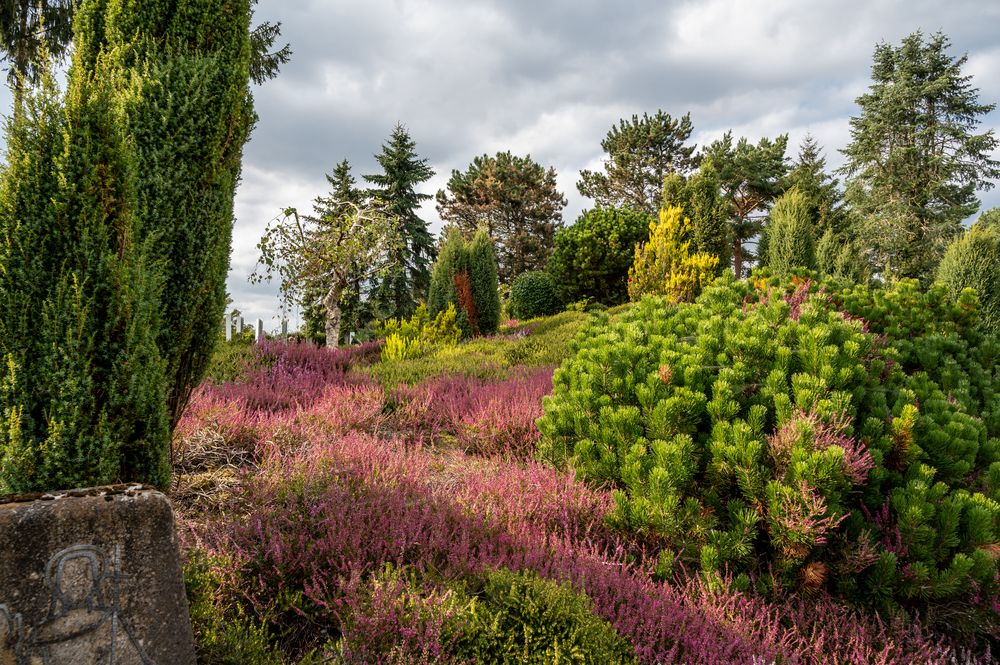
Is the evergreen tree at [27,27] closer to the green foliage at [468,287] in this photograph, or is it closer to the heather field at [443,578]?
the green foliage at [468,287]

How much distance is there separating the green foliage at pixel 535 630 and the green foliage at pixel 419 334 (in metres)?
8.21

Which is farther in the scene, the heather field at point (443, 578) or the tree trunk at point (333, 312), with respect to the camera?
the tree trunk at point (333, 312)

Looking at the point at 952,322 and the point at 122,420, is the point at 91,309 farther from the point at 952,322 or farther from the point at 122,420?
the point at 952,322

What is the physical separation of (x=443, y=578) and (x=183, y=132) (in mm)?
3137

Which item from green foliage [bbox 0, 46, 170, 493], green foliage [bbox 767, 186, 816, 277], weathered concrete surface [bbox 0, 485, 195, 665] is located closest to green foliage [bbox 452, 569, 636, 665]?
weathered concrete surface [bbox 0, 485, 195, 665]

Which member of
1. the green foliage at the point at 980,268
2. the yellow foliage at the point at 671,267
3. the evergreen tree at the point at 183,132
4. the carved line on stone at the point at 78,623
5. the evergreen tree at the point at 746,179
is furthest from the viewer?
the evergreen tree at the point at 746,179

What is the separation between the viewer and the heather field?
7.19ft

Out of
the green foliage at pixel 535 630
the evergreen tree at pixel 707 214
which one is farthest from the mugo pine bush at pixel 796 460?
the evergreen tree at pixel 707 214

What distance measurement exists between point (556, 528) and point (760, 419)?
136 centimetres

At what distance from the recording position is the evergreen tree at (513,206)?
117 ft

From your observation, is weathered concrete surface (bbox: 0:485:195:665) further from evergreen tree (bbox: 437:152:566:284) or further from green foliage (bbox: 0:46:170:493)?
evergreen tree (bbox: 437:152:566:284)

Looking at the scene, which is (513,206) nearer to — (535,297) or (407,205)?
(407,205)

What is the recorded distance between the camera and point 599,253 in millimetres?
17562

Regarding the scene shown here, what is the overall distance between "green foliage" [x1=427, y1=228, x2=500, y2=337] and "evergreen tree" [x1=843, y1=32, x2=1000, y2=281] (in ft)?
69.0
